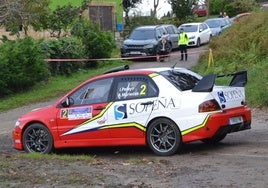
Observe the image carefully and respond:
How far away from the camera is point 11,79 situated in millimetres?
20859

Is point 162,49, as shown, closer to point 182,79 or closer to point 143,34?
point 143,34

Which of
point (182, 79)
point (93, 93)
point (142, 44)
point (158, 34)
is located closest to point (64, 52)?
point (142, 44)

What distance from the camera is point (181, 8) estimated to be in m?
53.0

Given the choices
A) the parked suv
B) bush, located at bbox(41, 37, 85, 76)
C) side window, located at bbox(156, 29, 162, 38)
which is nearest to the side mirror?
bush, located at bbox(41, 37, 85, 76)

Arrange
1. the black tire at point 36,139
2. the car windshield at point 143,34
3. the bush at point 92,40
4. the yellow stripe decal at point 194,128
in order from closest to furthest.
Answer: the yellow stripe decal at point 194,128 → the black tire at point 36,139 → the bush at point 92,40 → the car windshield at point 143,34

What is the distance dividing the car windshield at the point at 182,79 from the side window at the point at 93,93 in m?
1.11

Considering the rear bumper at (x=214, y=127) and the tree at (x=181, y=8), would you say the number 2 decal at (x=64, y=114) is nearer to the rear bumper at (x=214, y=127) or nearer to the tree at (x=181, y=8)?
the rear bumper at (x=214, y=127)

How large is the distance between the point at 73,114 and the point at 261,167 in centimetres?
395

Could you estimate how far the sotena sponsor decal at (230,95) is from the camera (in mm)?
10500

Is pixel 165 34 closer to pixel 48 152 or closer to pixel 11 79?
pixel 11 79

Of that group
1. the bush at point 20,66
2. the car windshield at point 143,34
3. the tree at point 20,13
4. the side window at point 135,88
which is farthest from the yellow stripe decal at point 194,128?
the car windshield at point 143,34

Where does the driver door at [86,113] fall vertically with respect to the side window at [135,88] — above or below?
below

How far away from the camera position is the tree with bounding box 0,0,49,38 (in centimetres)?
2397

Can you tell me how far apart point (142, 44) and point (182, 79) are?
18827 millimetres
